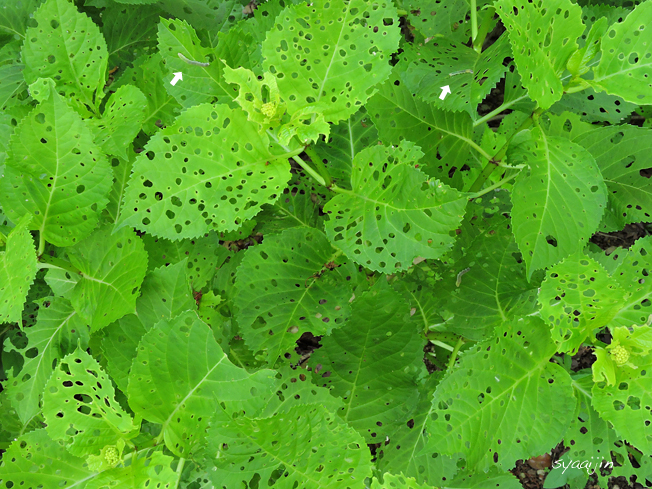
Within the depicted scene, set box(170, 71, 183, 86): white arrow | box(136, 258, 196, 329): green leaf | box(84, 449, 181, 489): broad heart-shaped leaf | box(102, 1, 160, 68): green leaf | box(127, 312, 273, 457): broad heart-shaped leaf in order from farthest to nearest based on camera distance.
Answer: box(102, 1, 160, 68): green leaf, box(136, 258, 196, 329): green leaf, box(170, 71, 183, 86): white arrow, box(127, 312, 273, 457): broad heart-shaped leaf, box(84, 449, 181, 489): broad heart-shaped leaf

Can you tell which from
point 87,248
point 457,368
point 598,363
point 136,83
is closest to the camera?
point 598,363

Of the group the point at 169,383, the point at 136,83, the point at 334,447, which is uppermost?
the point at 136,83

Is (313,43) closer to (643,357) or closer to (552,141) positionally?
(552,141)

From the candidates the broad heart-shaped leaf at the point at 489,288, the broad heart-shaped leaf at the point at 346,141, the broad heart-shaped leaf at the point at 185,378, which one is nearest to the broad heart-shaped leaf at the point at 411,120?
the broad heart-shaped leaf at the point at 346,141

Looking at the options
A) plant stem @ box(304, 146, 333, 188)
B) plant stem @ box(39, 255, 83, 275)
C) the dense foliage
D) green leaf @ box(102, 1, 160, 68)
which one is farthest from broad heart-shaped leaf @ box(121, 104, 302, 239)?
green leaf @ box(102, 1, 160, 68)

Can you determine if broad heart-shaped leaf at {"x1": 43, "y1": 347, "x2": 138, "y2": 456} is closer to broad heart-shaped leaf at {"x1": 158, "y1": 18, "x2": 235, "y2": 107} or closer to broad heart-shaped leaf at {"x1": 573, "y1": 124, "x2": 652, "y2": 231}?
broad heart-shaped leaf at {"x1": 158, "y1": 18, "x2": 235, "y2": 107}

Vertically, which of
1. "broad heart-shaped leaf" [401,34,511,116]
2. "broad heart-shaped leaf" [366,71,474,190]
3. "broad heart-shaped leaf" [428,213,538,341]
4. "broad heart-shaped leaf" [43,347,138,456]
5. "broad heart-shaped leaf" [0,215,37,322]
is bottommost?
"broad heart-shaped leaf" [43,347,138,456]

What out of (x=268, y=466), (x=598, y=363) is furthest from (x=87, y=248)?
(x=598, y=363)
